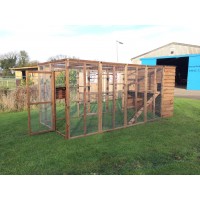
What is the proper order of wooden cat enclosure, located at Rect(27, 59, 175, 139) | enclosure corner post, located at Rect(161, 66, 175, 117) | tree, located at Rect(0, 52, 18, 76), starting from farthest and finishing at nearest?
tree, located at Rect(0, 52, 18, 76), enclosure corner post, located at Rect(161, 66, 175, 117), wooden cat enclosure, located at Rect(27, 59, 175, 139)

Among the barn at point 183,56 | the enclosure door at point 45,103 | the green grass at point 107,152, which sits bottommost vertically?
the green grass at point 107,152

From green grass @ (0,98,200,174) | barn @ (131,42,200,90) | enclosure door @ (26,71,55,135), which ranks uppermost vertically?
barn @ (131,42,200,90)

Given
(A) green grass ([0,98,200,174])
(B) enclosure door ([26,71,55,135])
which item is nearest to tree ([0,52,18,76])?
(B) enclosure door ([26,71,55,135])

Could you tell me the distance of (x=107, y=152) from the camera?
14.9 feet

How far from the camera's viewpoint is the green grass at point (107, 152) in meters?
3.73

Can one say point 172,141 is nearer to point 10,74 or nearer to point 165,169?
point 165,169

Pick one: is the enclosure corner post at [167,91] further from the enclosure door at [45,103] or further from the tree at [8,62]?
the tree at [8,62]

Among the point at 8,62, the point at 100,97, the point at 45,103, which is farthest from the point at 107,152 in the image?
the point at 8,62

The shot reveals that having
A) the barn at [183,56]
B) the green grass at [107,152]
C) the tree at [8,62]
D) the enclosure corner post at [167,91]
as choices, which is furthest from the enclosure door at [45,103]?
the tree at [8,62]

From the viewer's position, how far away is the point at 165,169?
3.67m

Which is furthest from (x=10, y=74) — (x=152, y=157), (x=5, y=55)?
(x=152, y=157)

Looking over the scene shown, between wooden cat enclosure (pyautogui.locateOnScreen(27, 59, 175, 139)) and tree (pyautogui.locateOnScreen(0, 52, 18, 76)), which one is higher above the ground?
tree (pyautogui.locateOnScreen(0, 52, 18, 76))

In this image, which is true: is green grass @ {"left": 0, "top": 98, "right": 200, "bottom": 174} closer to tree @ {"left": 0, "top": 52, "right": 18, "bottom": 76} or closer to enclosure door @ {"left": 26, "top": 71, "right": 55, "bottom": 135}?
enclosure door @ {"left": 26, "top": 71, "right": 55, "bottom": 135}

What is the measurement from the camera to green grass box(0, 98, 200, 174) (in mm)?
3730
